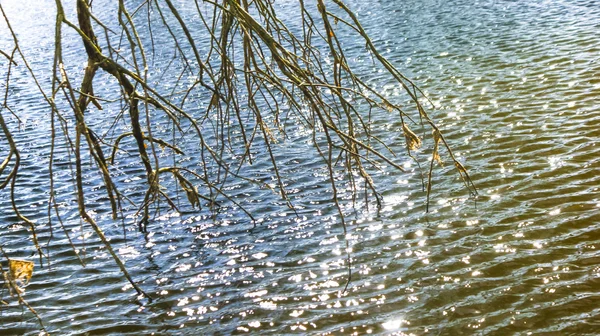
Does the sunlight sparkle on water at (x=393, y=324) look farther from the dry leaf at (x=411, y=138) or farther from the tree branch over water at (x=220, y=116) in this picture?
the dry leaf at (x=411, y=138)

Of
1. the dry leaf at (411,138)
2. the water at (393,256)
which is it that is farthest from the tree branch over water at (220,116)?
the water at (393,256)

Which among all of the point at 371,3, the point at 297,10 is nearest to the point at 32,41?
the point at 297,10

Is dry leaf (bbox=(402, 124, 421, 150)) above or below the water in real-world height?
above

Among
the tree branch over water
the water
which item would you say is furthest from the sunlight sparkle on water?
the tree branch over water

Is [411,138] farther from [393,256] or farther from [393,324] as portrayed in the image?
[393,256]

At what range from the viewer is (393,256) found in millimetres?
6340

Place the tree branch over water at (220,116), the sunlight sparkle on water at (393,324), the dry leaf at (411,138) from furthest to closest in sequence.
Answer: the sunlight sparkle on water at (393,324) → the dry leaf at (411,138) → the tree branch over water at (220,116)

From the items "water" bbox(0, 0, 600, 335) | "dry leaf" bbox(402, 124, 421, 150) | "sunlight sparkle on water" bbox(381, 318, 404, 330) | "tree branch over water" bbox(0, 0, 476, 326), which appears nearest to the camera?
"tree branch over water" bbox(0, 0, 476, 326)

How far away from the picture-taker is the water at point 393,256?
17.7ft

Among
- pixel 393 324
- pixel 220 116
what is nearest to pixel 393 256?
pixel 393 324

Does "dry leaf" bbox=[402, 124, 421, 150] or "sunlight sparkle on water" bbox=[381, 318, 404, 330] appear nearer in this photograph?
"dry leaf" bbox=[402, 124, 421, 150]

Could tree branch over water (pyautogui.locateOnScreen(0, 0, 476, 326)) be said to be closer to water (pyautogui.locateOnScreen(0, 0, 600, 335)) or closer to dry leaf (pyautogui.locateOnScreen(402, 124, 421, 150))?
dry leaf (pyautogui.locateOnScreen(402, 124, 421, 150))

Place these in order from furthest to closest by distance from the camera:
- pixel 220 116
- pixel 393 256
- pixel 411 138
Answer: pixel 393 256, pixel 220 116, pixel 411 138

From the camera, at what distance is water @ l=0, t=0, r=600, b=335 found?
17.7 feet
